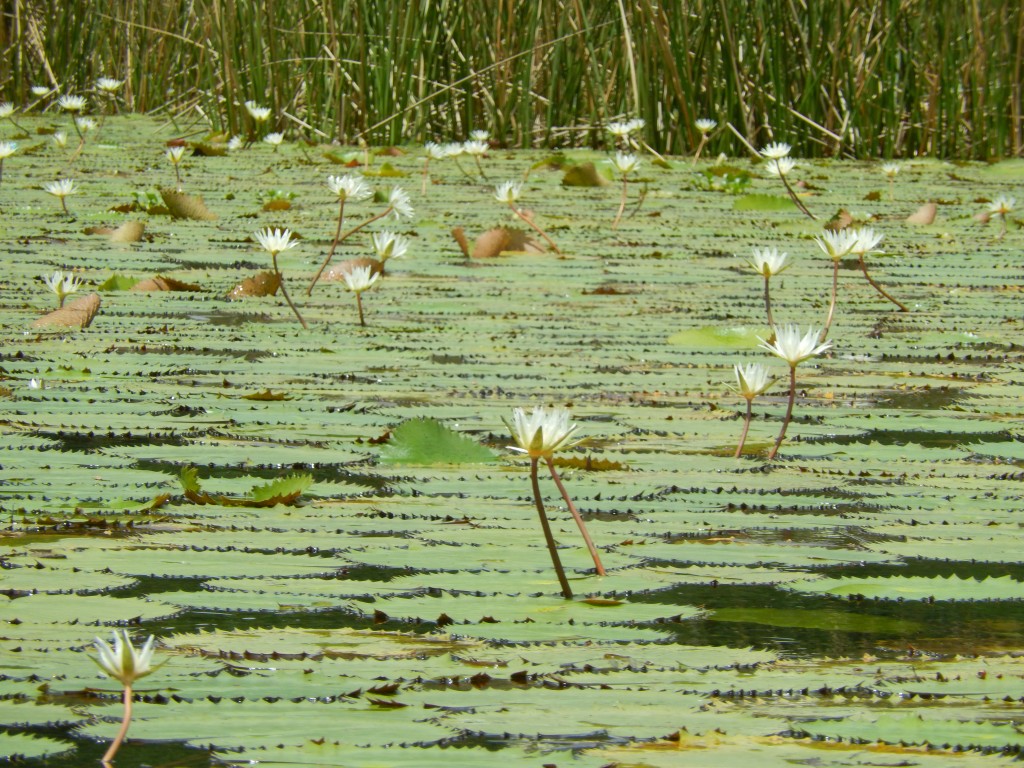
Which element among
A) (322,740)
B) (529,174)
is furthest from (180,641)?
(529,174)

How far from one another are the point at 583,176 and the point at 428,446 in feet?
9.80

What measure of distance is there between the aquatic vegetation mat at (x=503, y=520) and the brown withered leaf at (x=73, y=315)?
1 centimetres

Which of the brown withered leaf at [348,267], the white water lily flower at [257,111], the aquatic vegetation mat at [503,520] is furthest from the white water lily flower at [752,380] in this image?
the white water lily flower at [257,111]

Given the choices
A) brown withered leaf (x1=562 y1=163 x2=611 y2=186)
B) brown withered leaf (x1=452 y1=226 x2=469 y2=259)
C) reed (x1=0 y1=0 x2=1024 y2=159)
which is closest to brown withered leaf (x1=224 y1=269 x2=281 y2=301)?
brown withered leaf (x1=452 y1=226 x2=469 y2=259)

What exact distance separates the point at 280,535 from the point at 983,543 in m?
0.58

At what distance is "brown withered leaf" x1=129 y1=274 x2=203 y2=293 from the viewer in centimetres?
253

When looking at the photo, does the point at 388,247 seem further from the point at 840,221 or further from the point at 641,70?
the point at 641,70

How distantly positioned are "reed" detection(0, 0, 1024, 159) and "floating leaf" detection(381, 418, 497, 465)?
11.8 feet

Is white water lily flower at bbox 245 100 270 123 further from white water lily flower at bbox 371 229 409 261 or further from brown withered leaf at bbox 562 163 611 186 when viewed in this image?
white water lily flower at bbox 371 229 409 261

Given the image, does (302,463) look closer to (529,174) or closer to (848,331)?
(848,331)

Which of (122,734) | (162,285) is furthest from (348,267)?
(122,734)

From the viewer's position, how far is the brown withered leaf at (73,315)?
7.05 feet

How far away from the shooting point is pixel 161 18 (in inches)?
270

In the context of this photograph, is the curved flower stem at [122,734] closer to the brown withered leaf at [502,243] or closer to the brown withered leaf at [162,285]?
the brown withered leaf at [162,285]
